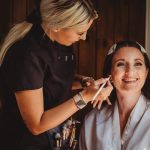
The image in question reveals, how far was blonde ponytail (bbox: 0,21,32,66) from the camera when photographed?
65.4 inches

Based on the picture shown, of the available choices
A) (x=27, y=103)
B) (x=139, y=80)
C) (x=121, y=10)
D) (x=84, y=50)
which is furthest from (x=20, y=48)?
(x=121, y=10)

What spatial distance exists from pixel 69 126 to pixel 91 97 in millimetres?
293

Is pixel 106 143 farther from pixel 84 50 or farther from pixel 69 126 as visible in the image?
pixel 84 50

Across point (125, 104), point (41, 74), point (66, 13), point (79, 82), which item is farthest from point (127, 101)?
point (66, 13)

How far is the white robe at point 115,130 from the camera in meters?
1.83

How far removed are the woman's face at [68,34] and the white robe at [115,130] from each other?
53cm

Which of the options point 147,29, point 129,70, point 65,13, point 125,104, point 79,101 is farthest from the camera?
point 147,29

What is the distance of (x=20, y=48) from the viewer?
5.33 feet

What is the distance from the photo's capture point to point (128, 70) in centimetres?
190

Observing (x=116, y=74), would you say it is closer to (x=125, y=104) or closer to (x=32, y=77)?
(x=125, y=104)

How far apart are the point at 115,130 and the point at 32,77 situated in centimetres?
59

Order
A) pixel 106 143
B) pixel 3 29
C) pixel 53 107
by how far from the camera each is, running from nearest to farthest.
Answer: pixel 53 107, pixel 106 143, pixel 3 29

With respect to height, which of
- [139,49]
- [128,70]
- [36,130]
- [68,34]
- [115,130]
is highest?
[68,34]

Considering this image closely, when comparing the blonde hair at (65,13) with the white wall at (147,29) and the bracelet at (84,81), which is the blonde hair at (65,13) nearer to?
the bracelet at (84,81)
